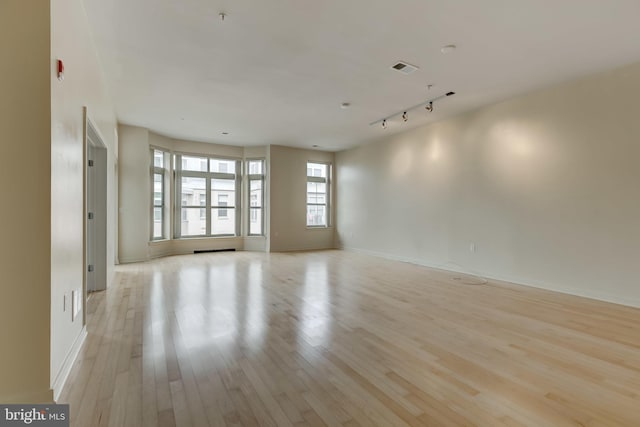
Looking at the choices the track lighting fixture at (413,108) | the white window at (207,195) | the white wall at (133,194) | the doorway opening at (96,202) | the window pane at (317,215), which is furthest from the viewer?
the window pane at (317,215)

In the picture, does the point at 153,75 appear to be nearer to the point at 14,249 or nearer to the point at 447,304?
the point at 14,249

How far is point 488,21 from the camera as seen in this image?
2.82 metres

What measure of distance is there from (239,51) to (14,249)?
9.09 ft

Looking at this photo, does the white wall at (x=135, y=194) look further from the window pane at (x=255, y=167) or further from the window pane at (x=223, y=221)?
the window pane at (x=255, y=167)

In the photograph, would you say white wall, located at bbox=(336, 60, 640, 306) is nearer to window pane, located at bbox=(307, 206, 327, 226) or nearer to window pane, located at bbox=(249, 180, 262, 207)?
window pane, located at bbox=(307, 206, 327, 226)

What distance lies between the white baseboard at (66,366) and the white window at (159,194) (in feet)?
16.6

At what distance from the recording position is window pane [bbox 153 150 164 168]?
23.7 feet

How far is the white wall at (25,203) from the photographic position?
1634 mm

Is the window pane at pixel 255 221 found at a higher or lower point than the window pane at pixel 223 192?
lower

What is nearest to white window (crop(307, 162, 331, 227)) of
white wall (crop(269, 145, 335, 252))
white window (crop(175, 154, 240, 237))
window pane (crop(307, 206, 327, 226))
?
window pane (crop(307, 206, 327, 226))

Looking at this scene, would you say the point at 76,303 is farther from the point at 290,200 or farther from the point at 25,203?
the point at 290,200

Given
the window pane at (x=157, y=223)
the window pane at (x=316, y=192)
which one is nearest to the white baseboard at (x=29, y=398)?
the window pane at (x=157, y=223)

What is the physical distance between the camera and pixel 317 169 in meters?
9.17

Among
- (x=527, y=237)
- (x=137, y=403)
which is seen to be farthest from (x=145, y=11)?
(x=527, y=237)
